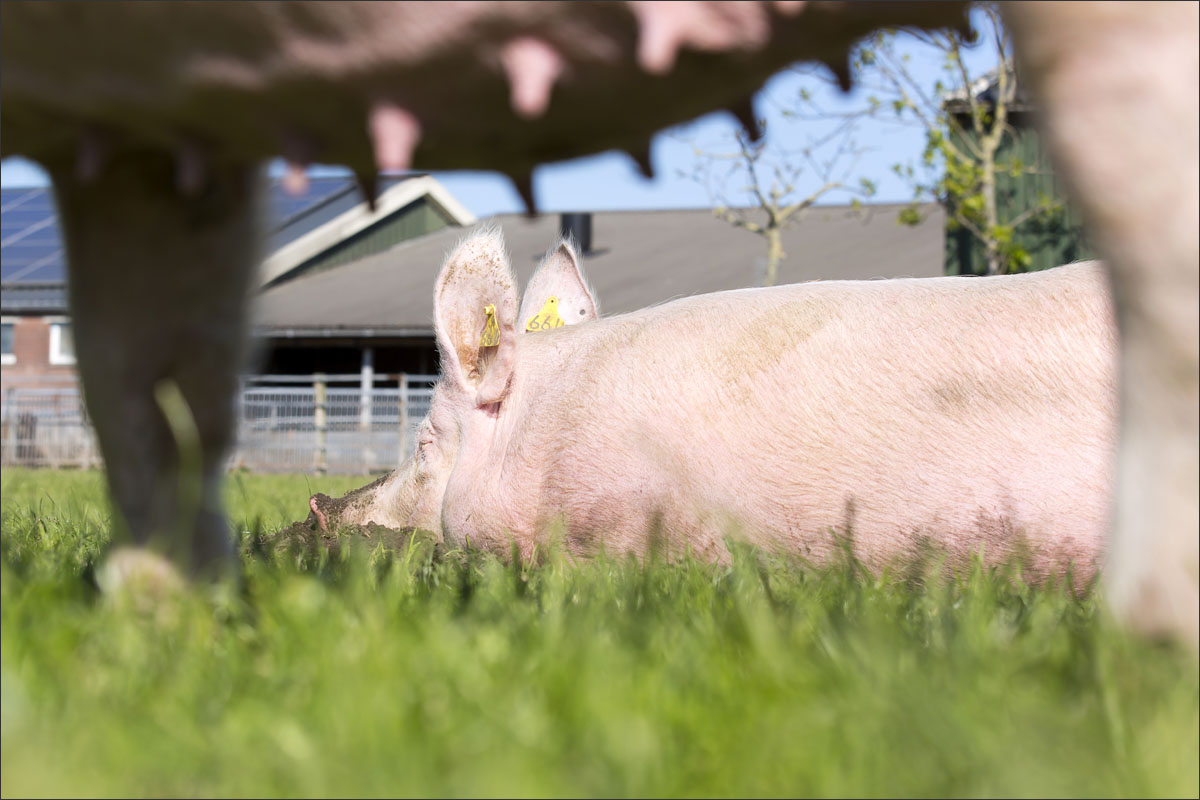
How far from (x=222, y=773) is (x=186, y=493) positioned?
926 millimetres

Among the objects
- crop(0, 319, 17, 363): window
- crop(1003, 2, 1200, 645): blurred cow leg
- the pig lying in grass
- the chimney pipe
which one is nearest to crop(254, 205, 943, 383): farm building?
the chimney pipe

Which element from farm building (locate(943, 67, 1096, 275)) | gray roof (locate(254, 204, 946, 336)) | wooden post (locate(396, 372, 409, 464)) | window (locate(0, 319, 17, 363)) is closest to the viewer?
farm building (locate(943, 67, 1096, 275))

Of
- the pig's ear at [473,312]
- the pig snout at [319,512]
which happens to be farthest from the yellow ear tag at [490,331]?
the pig snout at [319,512]

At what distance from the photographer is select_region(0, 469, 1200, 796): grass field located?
1145mm

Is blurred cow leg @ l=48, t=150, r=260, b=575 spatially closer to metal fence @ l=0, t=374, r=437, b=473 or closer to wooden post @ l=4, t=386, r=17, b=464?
metal fence @ l=0, t=374, r=437, b=473

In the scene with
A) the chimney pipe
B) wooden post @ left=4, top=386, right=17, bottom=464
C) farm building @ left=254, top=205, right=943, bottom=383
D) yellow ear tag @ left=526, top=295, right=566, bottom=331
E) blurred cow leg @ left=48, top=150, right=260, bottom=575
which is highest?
the chimney pipe

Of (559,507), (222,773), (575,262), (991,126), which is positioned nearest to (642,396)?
(559,507)

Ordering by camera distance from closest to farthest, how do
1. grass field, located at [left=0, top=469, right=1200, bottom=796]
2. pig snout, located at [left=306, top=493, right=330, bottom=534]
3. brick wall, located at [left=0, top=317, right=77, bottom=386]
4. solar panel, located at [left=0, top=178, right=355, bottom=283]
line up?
grass field, located at [left=0, top=469, right=1200, bottom=796] < pig snout, located at [left=306, top=493, right=330, bottom=534] < solar panel, located at [left=0, top=178, right=355, bottom=283] < brick wall, located at [left=0, top=317, right=77, bottom=386]

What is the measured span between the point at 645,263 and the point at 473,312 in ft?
77.1

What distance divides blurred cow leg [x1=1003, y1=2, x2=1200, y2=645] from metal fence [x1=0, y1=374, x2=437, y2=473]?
19.1m

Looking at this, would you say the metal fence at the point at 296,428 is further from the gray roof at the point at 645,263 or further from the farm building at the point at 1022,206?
the farm building at the point at 1022,206

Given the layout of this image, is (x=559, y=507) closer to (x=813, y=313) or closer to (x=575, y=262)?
(x=813, y=313)

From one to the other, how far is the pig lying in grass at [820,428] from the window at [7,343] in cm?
2853

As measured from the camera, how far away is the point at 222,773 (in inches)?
46.8
